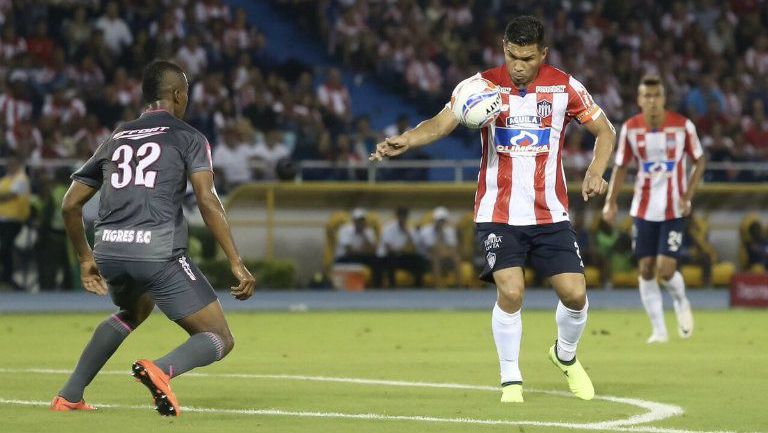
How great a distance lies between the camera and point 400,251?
25062mm

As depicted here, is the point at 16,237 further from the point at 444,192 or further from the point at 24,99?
the point at 444,192

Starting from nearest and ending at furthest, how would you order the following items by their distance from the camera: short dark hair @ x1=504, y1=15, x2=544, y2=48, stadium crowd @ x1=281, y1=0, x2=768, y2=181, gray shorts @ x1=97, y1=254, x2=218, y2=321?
gray shorts @ x1=97, y1=254, x2=218, y2=321 → short dark hair @ x1=504, y1=15, x2=544, y2=48 → stadium crowd @ x1=281, y1=0, x2=768, y2=181

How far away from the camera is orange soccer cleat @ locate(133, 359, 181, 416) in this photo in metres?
8.02

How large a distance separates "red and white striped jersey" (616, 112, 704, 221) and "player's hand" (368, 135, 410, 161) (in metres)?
6.70

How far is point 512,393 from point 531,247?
976 mm

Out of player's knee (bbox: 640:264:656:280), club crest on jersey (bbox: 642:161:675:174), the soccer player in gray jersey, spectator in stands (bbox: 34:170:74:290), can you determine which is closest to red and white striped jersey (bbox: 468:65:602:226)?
the soccer player in gray jersey

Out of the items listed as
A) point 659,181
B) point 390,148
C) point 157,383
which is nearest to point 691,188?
point 659,181

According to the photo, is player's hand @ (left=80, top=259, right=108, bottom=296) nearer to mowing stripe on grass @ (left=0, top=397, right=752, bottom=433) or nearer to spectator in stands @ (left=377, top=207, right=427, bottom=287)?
mowing stripe on grass @ (left=0, top=397, right=752, bottom=433)

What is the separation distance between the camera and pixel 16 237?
23.7m

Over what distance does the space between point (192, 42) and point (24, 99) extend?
3300 millimetres

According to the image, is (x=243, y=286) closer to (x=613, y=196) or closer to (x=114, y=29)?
(x=613, y=196)

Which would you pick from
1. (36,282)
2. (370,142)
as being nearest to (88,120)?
(36,282)

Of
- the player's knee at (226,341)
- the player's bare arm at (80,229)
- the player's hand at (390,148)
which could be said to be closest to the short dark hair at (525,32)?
the player's hand at (390,148)

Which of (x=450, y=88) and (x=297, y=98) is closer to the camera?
(x=297, y=98)
